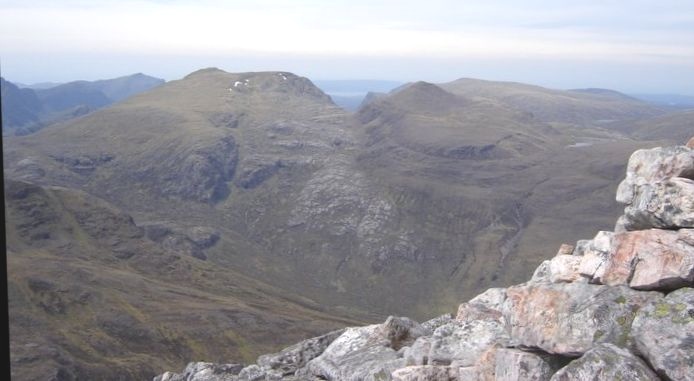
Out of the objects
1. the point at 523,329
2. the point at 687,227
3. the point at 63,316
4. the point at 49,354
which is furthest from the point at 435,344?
the point at 63,316

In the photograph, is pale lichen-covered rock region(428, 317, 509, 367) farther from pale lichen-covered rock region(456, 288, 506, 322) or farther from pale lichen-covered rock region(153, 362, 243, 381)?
pale lichen-covered rock region(153, 362, 243, 381)

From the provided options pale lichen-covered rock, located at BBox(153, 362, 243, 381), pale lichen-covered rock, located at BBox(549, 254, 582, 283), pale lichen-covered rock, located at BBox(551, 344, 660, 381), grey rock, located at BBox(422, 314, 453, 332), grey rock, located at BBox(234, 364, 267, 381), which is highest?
pale lichen-covered rock, located at BBox(549, 254, 582, 283)

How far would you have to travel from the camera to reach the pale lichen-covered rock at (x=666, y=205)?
70.1 feet

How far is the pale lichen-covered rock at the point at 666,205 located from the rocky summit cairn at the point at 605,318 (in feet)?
0.12

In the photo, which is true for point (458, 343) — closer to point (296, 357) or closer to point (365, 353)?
point (365, 353)

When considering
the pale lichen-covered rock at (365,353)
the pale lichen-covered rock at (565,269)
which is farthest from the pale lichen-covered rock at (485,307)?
the pale lichen-covered rock at (565,269)

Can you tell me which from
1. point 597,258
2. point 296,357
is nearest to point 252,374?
point 296,357

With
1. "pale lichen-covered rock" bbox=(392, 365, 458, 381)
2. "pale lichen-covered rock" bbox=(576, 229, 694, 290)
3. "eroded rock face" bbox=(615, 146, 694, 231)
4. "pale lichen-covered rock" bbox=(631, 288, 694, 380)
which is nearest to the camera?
"pale lichen-covered rock" bbox=(631, 288, 694, 380)

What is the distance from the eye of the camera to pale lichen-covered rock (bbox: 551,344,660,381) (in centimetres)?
1772

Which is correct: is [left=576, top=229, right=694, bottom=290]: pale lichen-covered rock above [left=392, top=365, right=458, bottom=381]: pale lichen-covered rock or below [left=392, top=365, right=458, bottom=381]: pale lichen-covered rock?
above

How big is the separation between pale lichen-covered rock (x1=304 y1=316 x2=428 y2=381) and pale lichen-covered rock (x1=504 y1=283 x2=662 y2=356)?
625 cm

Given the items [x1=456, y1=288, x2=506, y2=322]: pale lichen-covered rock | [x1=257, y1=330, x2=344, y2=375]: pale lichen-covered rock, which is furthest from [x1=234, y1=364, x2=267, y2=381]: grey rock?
[x1=456, y1=288, x2=506, y2=322]: pale lichen-covered rock

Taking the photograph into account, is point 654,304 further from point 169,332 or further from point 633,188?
point 169,332

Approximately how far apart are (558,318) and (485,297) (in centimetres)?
1185
